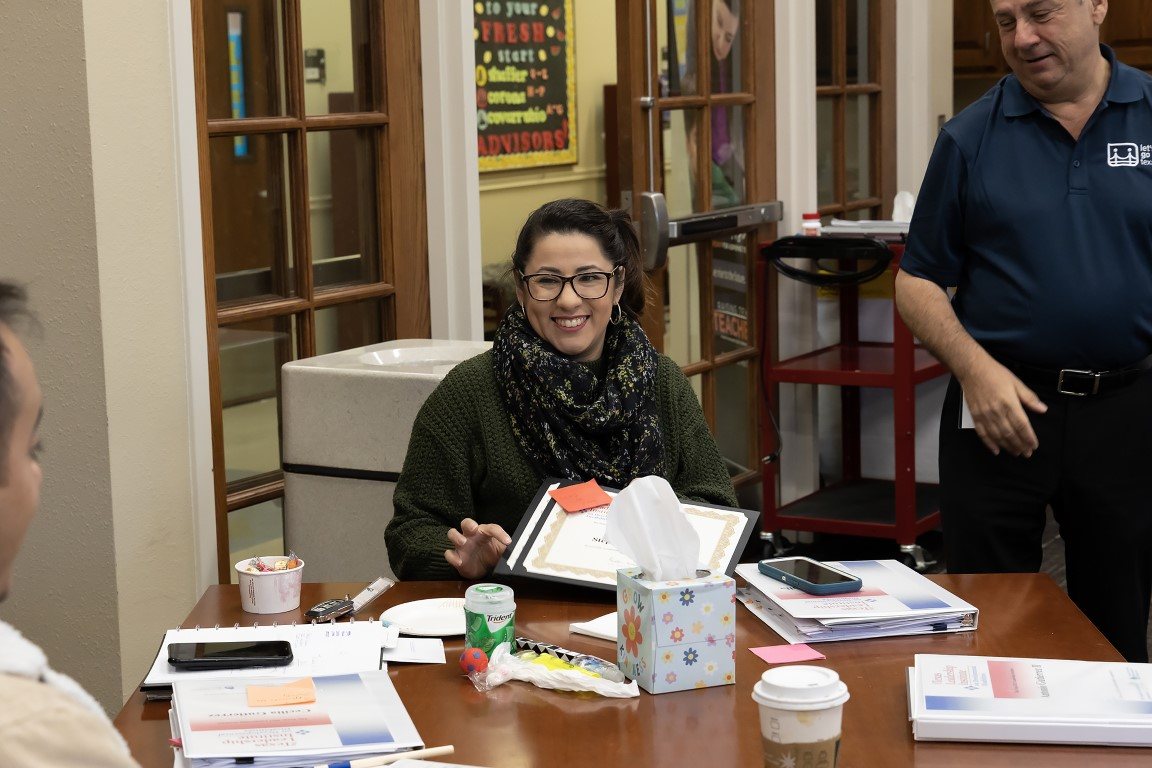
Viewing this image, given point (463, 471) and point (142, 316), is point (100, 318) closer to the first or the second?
point (142, 316)

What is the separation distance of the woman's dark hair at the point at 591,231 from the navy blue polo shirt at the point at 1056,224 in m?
0.61

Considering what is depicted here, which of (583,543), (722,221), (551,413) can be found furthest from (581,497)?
(722,221)

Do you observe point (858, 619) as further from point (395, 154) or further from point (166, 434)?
point (395, 154)

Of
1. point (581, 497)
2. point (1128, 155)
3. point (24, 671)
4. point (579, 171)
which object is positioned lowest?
point (581, 497)

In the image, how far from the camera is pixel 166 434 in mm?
2541

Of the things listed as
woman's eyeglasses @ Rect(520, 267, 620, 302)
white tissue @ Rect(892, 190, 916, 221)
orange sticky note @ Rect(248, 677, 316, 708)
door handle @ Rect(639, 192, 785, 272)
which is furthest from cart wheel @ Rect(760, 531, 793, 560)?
orange sticky note @ Rect(248, 677, 316, 708)

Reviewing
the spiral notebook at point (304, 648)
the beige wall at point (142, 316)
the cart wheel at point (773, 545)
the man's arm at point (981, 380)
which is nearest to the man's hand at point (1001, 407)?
the man's arm at point (981, 380)

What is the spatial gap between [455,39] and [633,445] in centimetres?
134

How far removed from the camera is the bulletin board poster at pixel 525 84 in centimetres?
647

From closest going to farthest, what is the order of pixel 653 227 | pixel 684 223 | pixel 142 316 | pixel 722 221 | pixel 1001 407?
pixel 1001 407 < pixel 142 316 < pixel 653 227 < pixel 684 223 < pixel 722 221

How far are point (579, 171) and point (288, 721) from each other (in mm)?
6069

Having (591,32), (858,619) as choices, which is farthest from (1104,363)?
(591,32)

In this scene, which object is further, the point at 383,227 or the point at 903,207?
the point at 903,207

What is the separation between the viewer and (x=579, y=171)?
7.28 m
